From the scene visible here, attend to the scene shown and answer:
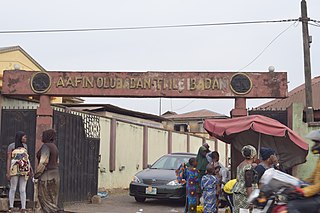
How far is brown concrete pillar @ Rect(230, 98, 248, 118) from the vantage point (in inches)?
528

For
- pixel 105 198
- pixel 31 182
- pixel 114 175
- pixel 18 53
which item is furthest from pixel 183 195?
pixel 18 53

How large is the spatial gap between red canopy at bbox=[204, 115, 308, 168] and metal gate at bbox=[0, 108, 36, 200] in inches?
183

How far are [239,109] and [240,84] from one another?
2.06 ft

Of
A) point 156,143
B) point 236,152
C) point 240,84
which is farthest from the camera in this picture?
point 156,143

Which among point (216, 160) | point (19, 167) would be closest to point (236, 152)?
point (216, 160)

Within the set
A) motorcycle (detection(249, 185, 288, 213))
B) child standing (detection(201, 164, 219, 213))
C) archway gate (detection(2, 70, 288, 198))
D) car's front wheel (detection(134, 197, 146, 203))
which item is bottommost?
car's front wheel (detection(134, 197, 146, 203))

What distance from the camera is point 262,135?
11516mm

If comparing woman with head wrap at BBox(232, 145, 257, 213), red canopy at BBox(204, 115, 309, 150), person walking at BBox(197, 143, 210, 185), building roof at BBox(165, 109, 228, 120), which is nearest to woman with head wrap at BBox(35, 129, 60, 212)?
woman with head wrap at BBox(232, 145, 257, 213)

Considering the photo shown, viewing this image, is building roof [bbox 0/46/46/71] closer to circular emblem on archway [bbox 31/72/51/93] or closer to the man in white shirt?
circular emblem on archway [bbox 31/72/51/93]

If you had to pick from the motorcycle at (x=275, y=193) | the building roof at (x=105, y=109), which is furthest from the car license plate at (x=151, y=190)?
the motorcycle at (x=275, y=193)

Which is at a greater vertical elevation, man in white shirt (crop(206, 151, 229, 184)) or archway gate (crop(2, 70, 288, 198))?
archway gate (crop(2, 70, 288, 198))

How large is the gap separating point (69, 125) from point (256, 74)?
4754mm

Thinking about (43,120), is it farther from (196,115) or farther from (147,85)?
(196,115)

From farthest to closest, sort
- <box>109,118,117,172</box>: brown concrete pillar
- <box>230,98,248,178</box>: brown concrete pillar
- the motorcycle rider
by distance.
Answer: <box>109,118,117,172</box>: brown concrete pillar, <box>230,98,248,178</box>: brown concrete pillar, the motorcycle rider
